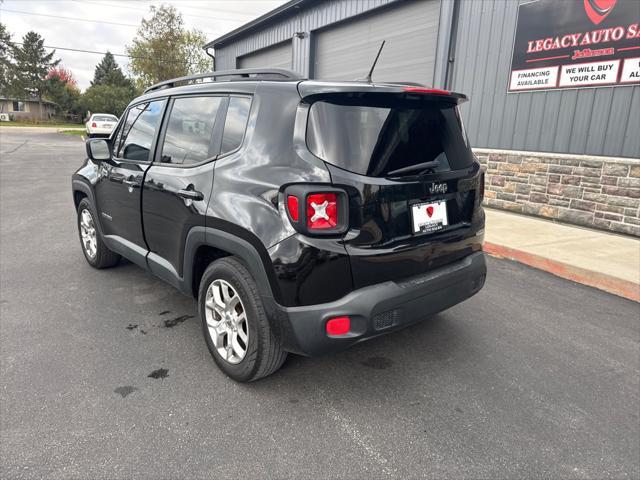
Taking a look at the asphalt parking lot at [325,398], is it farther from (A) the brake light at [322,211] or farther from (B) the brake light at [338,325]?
(A) the brake light at [322,211]

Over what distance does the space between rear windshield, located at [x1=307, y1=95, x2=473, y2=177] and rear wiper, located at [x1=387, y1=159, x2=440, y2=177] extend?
0.5 inches

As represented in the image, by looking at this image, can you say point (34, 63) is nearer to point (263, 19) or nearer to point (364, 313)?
point (263, 19)

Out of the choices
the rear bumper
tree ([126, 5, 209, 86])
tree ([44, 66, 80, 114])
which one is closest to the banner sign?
the rear bumper

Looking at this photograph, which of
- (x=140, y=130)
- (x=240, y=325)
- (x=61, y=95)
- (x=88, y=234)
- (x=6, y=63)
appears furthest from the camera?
(x=61, y=95)

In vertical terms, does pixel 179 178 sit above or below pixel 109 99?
below

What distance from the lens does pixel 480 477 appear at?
2.01 m

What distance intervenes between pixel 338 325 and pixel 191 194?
1.29 m

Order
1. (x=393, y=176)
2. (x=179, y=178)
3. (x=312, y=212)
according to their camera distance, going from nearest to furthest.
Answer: (x=312, y=212)
(x=393, y=176)
(x=179, y=178)

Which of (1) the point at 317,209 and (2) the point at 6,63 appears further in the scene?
(2) the point at 6,63

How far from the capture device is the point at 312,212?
220 centimetres

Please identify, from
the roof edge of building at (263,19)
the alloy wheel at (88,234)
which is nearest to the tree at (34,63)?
the roof edge of building at (263,19)

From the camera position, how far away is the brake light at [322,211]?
2.20 m

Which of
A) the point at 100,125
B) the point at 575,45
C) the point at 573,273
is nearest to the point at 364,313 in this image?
the point at 573,273

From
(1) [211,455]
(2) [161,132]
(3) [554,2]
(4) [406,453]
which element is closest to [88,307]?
(2) [161,132]
